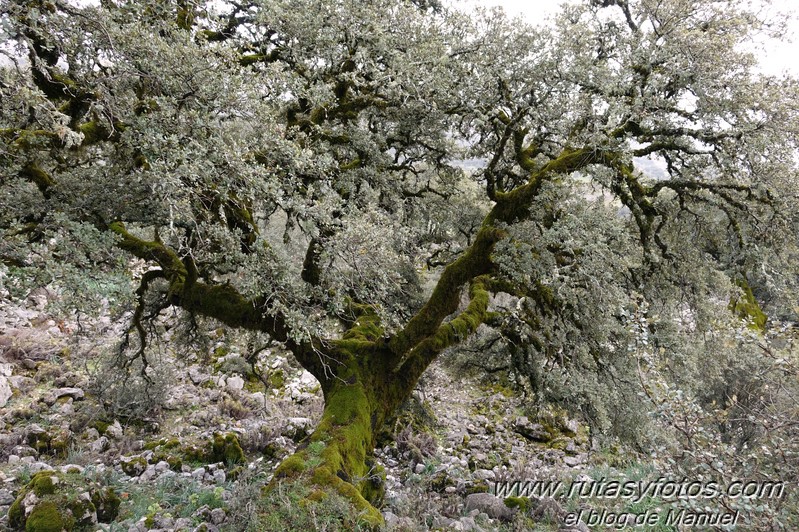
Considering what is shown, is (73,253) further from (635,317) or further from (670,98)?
(670,98)

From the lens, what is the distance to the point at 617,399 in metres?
6.70

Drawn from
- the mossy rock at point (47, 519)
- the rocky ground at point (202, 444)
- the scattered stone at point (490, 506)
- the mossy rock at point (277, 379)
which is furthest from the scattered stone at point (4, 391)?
the scattered stone at point (490, 506)

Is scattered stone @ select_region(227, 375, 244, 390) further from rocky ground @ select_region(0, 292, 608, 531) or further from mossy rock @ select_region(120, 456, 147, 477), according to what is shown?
mossy rock @ select_region(120, 456, 147, 477)

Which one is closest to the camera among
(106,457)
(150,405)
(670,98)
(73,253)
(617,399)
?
(73,253)

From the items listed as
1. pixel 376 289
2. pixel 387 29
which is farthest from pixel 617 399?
pixel 387 29

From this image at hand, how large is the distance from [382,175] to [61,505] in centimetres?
594

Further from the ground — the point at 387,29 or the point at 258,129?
the point at 387,29

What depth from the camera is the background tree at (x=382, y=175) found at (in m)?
3.99

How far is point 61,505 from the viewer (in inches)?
200

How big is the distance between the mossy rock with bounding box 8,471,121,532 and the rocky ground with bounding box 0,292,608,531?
0.02m

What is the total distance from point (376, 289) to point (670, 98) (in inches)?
185

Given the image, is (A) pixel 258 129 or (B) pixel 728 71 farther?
(B) pixel 728 71

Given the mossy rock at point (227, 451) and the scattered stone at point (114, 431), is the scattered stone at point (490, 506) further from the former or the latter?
the scattered stone at point (114, 431)

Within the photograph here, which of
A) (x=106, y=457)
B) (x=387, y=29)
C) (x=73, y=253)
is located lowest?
(x=106, y=457)
